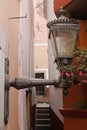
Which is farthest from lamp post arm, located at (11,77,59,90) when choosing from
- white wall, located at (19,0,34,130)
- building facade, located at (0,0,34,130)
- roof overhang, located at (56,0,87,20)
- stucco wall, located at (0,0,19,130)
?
roof overhang, located at (56,0,87,20)

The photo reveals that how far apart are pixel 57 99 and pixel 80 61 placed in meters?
3.06

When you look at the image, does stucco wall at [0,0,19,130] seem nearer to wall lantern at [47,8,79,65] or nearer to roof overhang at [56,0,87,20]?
wall lantern at [47,8,79,65]

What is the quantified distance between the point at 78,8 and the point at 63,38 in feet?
5.36

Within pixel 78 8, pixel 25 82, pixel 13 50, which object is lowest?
pixel 25 82

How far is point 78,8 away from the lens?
10.6 ft

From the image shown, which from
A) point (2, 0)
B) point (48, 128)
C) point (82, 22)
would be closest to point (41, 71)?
point (48, 128)

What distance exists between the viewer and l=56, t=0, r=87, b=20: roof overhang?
312 cm

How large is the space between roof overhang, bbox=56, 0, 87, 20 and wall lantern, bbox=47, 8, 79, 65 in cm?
148

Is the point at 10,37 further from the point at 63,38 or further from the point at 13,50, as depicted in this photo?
the point at 63,38

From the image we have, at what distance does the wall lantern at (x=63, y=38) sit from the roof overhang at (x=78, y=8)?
148 centimetres

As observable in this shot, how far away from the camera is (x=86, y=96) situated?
10.7ft

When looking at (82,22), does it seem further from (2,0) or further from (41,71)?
(41,71)

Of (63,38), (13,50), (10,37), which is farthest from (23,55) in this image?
(63,38)

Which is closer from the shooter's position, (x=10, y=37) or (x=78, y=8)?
(x=10, y=37)
